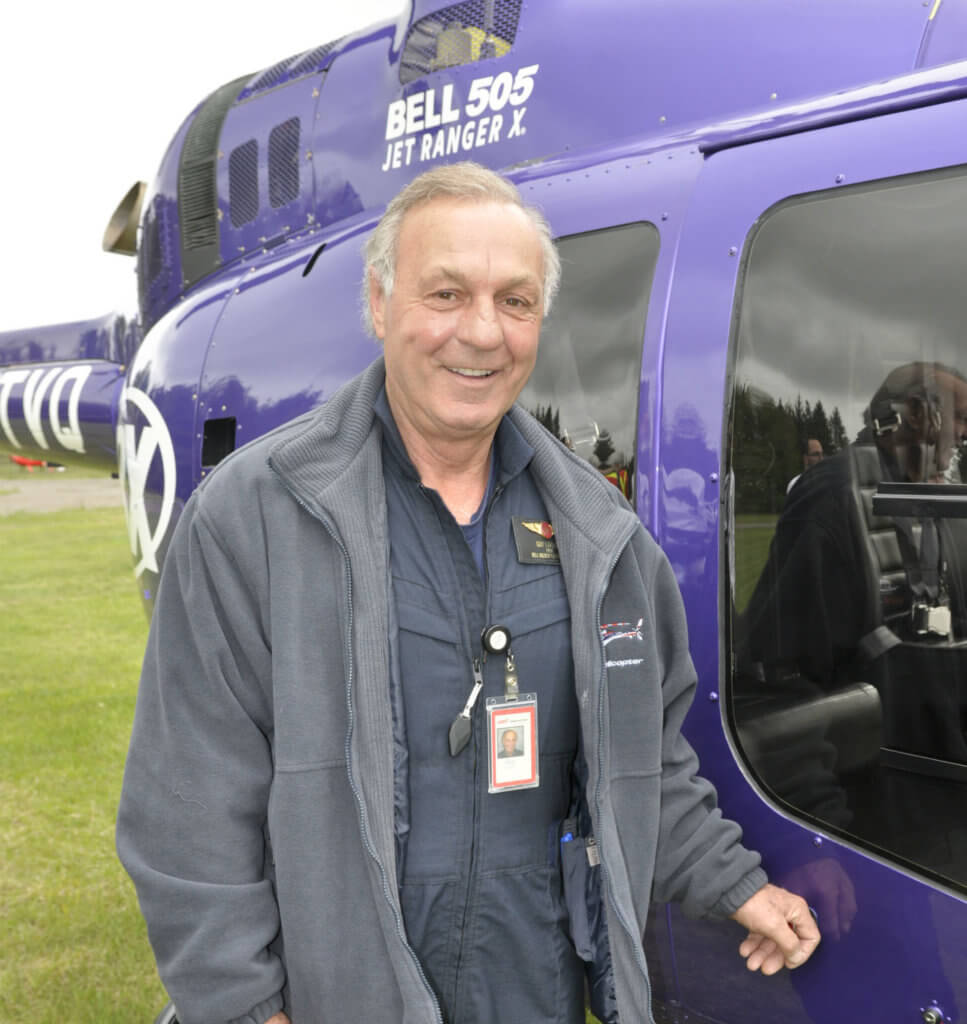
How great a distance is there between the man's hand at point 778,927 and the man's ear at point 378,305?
114 centimetres

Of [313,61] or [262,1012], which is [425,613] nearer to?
[262,1012]

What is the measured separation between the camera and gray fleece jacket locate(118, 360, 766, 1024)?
1.43 metres

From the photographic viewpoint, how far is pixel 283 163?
12.0 ft

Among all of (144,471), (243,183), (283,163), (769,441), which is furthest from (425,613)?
(243,183)

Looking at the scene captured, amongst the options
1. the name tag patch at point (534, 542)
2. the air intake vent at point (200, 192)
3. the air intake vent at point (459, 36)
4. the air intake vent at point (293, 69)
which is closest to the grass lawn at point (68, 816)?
the name tag patch at point (534, 542)

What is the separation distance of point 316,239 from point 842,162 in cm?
180

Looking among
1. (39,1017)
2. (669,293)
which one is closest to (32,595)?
(39,1017)

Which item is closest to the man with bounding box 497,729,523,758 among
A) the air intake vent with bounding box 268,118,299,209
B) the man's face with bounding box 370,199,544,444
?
the man's face with bounding box 370,199,544,444

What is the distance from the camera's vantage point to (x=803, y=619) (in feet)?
6.06

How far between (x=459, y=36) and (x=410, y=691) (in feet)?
7.42

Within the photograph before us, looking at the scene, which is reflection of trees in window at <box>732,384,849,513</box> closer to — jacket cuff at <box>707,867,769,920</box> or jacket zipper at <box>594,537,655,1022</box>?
jacket zipper at <box>594,537,655,1022</box>

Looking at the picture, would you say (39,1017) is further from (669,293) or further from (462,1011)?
(669,293)

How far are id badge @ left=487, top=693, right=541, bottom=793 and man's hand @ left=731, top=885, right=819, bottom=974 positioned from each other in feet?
1.67

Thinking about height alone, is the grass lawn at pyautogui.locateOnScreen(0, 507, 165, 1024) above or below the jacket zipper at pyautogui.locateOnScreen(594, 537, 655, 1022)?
below
